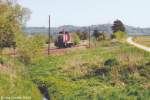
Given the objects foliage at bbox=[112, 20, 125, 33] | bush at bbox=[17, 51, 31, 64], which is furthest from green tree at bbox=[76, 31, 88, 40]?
bush at bbox=[17, 51, 31, 64]

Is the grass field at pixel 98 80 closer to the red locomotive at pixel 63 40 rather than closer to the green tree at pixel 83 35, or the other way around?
the red locomotive at pixel 63 40

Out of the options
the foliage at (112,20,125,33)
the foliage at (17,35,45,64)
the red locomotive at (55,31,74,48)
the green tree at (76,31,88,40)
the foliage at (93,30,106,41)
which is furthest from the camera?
the foliage at (112,20,125,33)

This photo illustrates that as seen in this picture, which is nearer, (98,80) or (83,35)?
(98,80)

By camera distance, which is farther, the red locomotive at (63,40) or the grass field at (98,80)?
the red locomotive at (63,40)

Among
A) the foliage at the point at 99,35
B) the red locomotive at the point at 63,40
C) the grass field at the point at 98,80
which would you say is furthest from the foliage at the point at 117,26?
the grass field at the point at 98,80

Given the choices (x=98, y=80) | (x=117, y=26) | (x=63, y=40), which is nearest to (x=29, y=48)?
(x=98, y=80)

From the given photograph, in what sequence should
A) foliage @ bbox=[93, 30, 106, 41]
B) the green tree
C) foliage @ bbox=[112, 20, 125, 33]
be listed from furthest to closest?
foliage @ bbox=[112, 20, 125, 33] < the green tree < foliage @ bbox=[93, 30, 106, 41]

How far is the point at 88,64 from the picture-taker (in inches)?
1497

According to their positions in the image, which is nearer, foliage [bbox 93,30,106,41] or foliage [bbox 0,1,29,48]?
foliage [bbox 0,1,29,48]

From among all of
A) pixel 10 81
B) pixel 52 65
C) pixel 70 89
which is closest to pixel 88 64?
pixel 52 65

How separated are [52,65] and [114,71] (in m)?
12.9

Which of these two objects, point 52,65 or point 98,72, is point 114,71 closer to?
point 98,72

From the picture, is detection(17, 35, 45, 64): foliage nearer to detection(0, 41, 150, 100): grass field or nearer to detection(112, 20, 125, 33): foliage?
detection(0, 41, 150, 100): grass field

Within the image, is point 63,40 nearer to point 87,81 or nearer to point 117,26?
point 87,81
